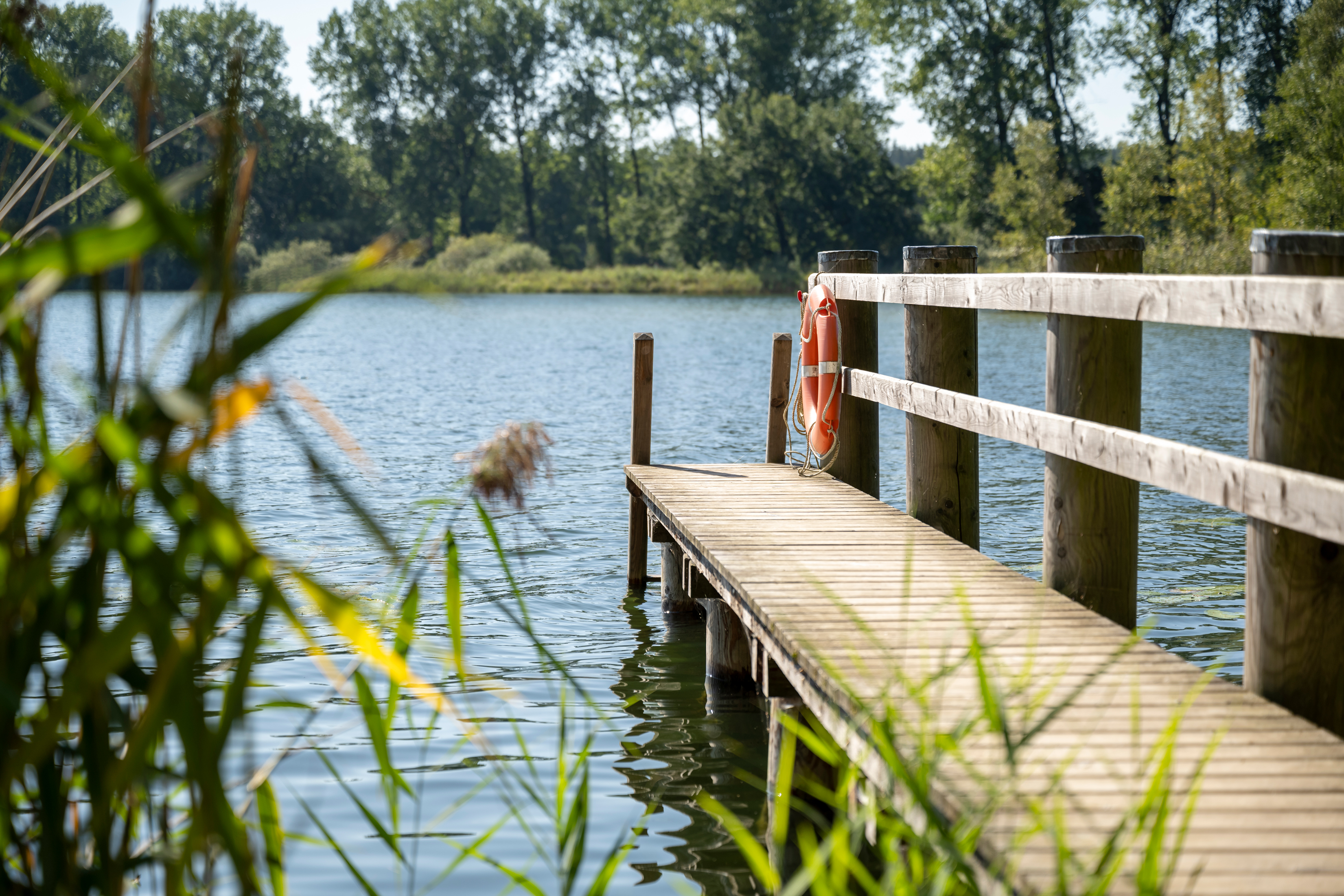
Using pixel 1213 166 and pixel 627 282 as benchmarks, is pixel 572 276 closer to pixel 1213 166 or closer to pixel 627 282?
pixel 627 282

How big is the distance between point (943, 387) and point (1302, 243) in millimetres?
2253

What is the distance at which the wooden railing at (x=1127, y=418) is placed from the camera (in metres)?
2.79

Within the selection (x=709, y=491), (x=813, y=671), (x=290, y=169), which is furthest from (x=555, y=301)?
(x=813, y=671)

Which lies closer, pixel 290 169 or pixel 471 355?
pixel 471 355

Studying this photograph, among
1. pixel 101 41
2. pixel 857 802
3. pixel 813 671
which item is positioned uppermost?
pixel 101 41

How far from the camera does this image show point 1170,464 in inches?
124

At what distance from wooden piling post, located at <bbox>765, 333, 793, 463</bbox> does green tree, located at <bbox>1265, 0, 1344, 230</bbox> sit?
26.8 metres

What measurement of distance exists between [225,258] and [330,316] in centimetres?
4025

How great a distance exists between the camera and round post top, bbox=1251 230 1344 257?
275cm

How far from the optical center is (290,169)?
199 feet

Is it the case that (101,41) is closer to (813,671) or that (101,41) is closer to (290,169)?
(813,671)

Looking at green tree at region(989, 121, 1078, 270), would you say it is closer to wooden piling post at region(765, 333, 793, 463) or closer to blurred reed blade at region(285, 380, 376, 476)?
wooden piling post at region(765, 333, 793, 463)

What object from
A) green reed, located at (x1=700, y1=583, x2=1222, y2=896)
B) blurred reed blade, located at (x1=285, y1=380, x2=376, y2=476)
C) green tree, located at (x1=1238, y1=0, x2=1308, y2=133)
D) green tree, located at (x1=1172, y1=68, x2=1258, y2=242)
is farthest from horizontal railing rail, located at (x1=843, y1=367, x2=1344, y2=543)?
green tree, located at (x1=1238, y1=0, x2=1308, y2=133)

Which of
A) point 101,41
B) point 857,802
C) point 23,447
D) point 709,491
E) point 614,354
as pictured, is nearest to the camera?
point 23,447
